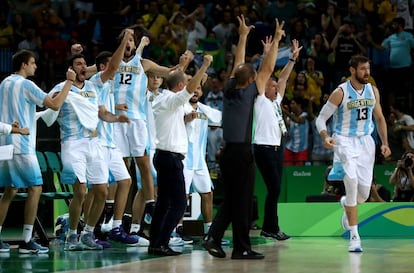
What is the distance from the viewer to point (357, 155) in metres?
14.3

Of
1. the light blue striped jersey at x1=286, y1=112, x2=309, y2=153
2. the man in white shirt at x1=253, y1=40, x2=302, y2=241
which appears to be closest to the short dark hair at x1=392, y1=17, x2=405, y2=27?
the light blue striped jersey at x1=286, y1=112, x2=309, y2=153

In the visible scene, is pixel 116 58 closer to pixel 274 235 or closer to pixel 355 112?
pixel 355 112

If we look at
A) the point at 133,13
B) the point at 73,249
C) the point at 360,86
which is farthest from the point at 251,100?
the point at 133,13

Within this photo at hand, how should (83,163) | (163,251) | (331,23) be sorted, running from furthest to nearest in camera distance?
(331,23) < (83,163) < (163,251)

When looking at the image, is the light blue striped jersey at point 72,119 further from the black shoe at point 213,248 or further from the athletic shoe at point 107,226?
the black shoe at point 213,248

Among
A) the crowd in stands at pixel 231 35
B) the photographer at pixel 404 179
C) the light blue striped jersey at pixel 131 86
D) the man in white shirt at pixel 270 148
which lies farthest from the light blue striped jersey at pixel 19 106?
the crowd in stands at pixel 231 35

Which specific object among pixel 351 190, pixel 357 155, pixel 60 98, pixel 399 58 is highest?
pixel 399 58

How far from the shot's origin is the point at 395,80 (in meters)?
23.0

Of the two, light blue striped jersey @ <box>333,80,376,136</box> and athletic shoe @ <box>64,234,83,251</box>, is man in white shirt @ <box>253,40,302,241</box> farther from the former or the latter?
athletic shoe @ <box>64,234,83,251</box>

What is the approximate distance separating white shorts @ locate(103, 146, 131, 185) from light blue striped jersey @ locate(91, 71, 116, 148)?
3.3 inches

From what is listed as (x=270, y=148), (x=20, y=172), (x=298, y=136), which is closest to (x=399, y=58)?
(x=298, y=136)

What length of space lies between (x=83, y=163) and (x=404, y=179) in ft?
21.3

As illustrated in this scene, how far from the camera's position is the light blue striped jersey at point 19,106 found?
1365cm

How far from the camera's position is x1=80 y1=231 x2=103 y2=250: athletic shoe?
1443cm
